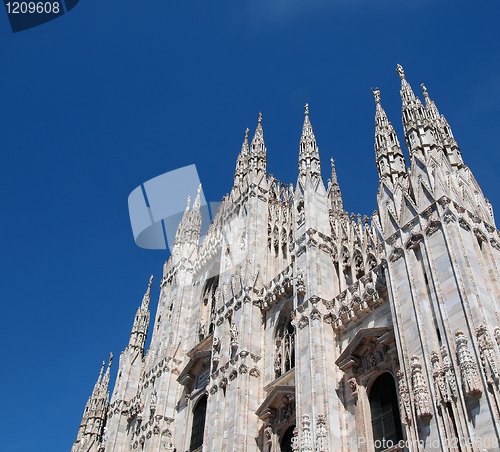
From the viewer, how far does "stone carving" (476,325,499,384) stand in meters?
11.0

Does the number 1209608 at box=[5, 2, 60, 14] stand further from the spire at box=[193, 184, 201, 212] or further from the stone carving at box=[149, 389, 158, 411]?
the spire at box=[193, 184, 201, 212]

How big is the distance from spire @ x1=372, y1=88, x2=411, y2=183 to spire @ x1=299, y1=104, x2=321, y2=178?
166 inches

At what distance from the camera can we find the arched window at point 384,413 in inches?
568

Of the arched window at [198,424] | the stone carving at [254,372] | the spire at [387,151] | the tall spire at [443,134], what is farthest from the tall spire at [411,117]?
the arched window at [198,424]

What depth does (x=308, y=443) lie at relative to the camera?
1536 cm

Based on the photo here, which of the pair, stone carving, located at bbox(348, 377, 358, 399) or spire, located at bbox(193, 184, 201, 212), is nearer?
stone carving, located at bbox(348, 377, 358, 399)

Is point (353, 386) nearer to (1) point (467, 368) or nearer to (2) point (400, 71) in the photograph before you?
(1) point (467, 368)

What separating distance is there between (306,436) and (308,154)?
13081mm

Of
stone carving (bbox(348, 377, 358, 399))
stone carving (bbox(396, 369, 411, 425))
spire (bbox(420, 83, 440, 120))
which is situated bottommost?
stone carving (bbox(396, 369, 411, 425))

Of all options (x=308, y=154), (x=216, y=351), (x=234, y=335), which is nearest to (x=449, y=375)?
(x=234, y=335)

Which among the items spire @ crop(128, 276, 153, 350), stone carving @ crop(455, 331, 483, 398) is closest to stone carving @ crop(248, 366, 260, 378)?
stone carving @ crop(455, 331, 483, 398)

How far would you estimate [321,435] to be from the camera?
15.3 meters

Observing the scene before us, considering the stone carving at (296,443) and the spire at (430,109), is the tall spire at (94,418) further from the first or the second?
the spire at (430,109)

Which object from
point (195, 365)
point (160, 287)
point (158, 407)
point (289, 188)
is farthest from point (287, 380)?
point (160, 287)
